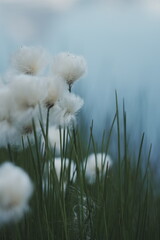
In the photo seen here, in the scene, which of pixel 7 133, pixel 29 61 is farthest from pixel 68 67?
pixel 7 133

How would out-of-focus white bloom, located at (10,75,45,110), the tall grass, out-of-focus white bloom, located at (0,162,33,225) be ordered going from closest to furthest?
out-of-focus white bloom, located at (0,162,33,225) → out-of-focus white bloom, located at (10,75,45,110) → the tall grass

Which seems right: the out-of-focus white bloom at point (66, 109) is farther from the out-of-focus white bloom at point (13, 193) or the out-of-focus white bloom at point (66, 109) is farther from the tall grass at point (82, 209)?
the out-of-focus white bloom at point (13, 193)

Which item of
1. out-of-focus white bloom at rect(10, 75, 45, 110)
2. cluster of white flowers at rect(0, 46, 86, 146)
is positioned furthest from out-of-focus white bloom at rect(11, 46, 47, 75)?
out-of-focus white bloom at rect(10, 75, 45, 110)

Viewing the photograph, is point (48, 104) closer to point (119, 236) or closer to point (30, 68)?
point (30, 68)

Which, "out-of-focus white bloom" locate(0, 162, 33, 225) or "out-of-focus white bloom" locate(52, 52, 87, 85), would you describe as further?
"out-of-focus white bloom" locate(52, 52, 87, 85)

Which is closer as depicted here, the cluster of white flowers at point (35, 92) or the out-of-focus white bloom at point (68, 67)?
the cluster of white flowers at point (35, 92)

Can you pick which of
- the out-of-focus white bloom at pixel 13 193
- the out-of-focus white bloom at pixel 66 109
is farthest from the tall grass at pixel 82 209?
the out-of-focus white bloom at pixel 13 193

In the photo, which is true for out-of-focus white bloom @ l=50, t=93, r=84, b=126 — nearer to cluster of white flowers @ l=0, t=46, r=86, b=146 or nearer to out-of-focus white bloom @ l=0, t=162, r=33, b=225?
cluster of white flowers @ l=0, t=46, r=86, b=146
